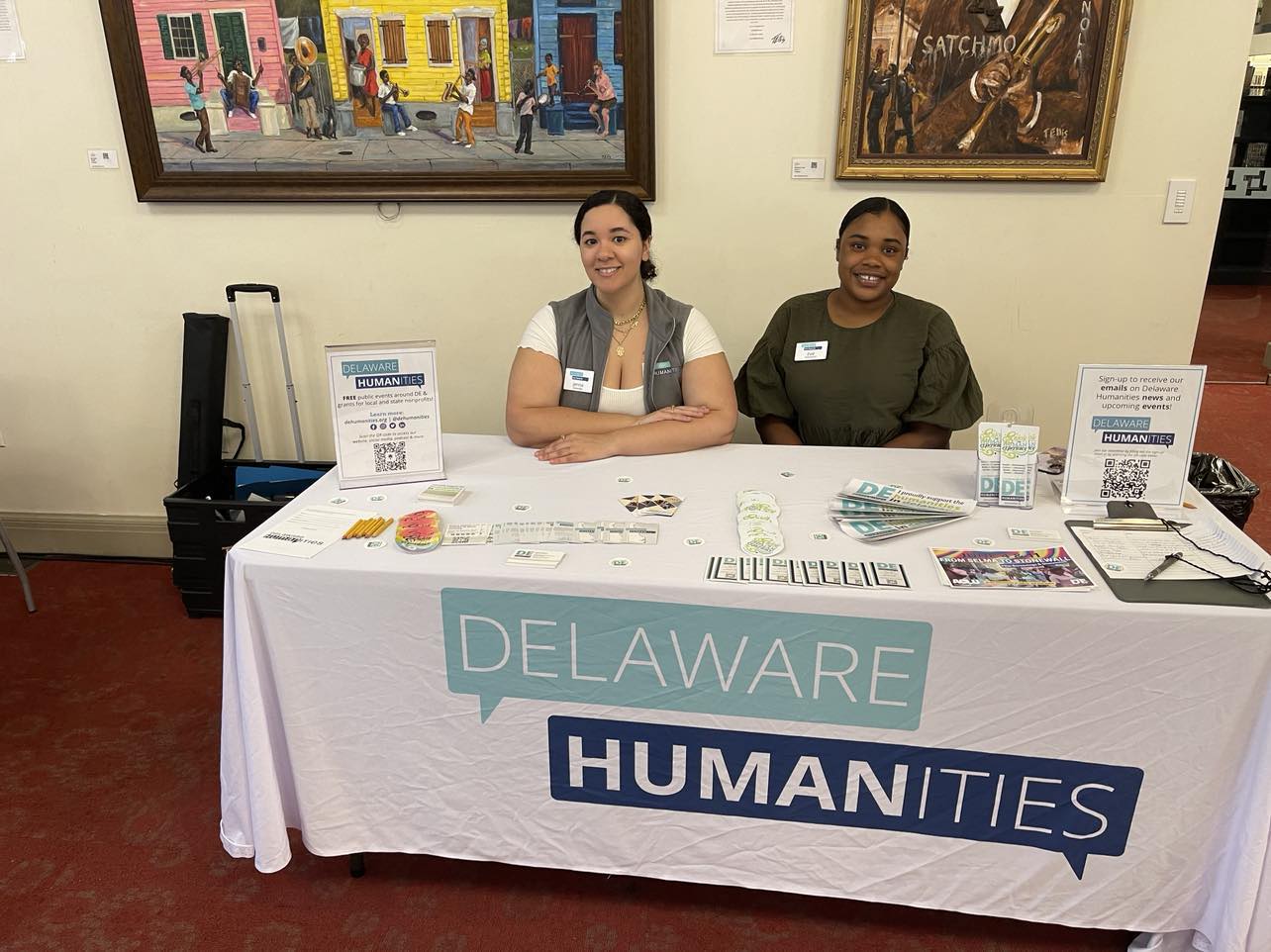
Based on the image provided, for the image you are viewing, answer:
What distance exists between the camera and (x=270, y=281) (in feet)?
9.60

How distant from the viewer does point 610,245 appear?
2012mm

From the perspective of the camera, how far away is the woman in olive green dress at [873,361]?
2.22m

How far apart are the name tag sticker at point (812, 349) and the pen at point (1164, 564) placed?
3.45 feet

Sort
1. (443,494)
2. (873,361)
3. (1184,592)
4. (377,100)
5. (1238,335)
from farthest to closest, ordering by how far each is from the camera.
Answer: (1238,335) < (377,100) < (873,361) < (443,494) < (1184,592)

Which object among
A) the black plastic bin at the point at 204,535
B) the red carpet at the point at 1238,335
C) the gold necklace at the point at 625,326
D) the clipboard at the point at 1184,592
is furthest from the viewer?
the red carpet at the point at 1238,335

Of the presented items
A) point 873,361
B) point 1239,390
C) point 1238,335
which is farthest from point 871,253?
point 1238,335

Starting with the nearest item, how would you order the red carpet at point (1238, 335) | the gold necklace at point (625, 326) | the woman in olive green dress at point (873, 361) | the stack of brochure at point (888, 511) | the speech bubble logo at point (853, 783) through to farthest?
the speech bubble logo at point (853, 783) → the stack of brochure at point (888, 511) → the gold necklace at point (625, 326) → the woman in olive green dress at point (873, 361) → the red carpet at point (1238, 335)

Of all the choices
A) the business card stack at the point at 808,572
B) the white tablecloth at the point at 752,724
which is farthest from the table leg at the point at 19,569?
the business card stack at the point at 808,572

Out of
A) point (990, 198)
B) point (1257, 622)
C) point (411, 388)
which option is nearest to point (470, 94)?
point (411, 388)

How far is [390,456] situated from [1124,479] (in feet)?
4.71

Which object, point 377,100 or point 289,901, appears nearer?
point 289,901

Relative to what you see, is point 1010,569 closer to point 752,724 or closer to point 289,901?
point 752,724

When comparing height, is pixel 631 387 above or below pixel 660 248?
below

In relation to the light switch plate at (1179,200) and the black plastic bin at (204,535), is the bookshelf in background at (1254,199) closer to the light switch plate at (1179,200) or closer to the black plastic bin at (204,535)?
the light switch plate at (1179,200)
